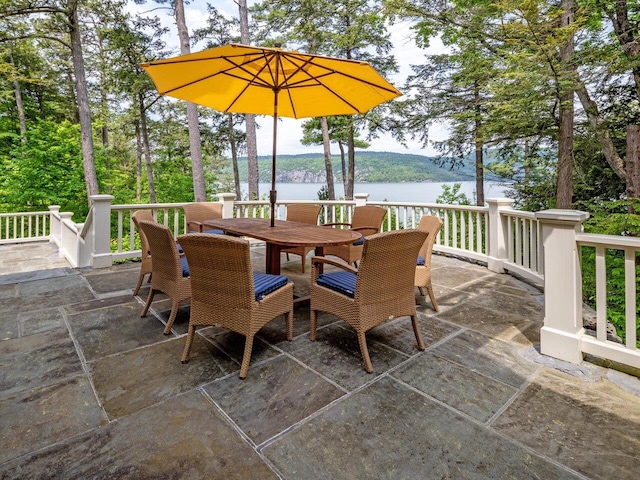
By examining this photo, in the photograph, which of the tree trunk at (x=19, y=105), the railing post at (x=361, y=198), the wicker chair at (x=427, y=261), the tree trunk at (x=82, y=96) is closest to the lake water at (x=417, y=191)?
the railing post at (x=361, y=198)

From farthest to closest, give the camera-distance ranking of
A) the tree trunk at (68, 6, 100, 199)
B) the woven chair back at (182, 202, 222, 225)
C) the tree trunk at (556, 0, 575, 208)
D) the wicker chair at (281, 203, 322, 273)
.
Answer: the tree trunk at (68, 6, 100, 199), the tree trunk at (556, 0, 575, 208), the woven chair back at (182, 202, 222, 225), the wicker chair at (281, 203, 322, 273)

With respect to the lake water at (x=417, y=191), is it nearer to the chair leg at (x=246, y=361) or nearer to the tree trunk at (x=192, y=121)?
the tree trunk at (x=192, y=121)

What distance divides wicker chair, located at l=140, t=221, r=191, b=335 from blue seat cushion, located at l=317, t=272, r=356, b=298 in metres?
1.04

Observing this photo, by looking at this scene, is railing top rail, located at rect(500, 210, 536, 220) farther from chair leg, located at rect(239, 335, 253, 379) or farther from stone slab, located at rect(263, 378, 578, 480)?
chair leg, located at rect(239, 335, 253, 379)

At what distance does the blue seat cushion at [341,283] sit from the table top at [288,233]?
0.86 feet

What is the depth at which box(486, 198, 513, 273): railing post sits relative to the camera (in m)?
4.41

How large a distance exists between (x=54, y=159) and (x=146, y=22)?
587 centimetres

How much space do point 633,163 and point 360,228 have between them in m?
4.04

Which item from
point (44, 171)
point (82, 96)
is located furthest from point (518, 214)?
point (44, 171)

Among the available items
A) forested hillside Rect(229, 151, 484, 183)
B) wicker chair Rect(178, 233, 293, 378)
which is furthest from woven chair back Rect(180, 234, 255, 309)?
forested hillside Rect(229, 151, 484, 183)

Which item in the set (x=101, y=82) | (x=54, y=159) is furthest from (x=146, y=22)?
(x=54, y=159)

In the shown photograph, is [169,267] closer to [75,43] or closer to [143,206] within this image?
A: [143,206]

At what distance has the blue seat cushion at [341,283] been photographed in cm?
226

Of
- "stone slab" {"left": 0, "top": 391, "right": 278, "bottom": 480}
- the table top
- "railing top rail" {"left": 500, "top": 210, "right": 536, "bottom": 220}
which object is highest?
"railing top rail" {"left": 500, "top": 210, "right": 536, "bottom": 220}
